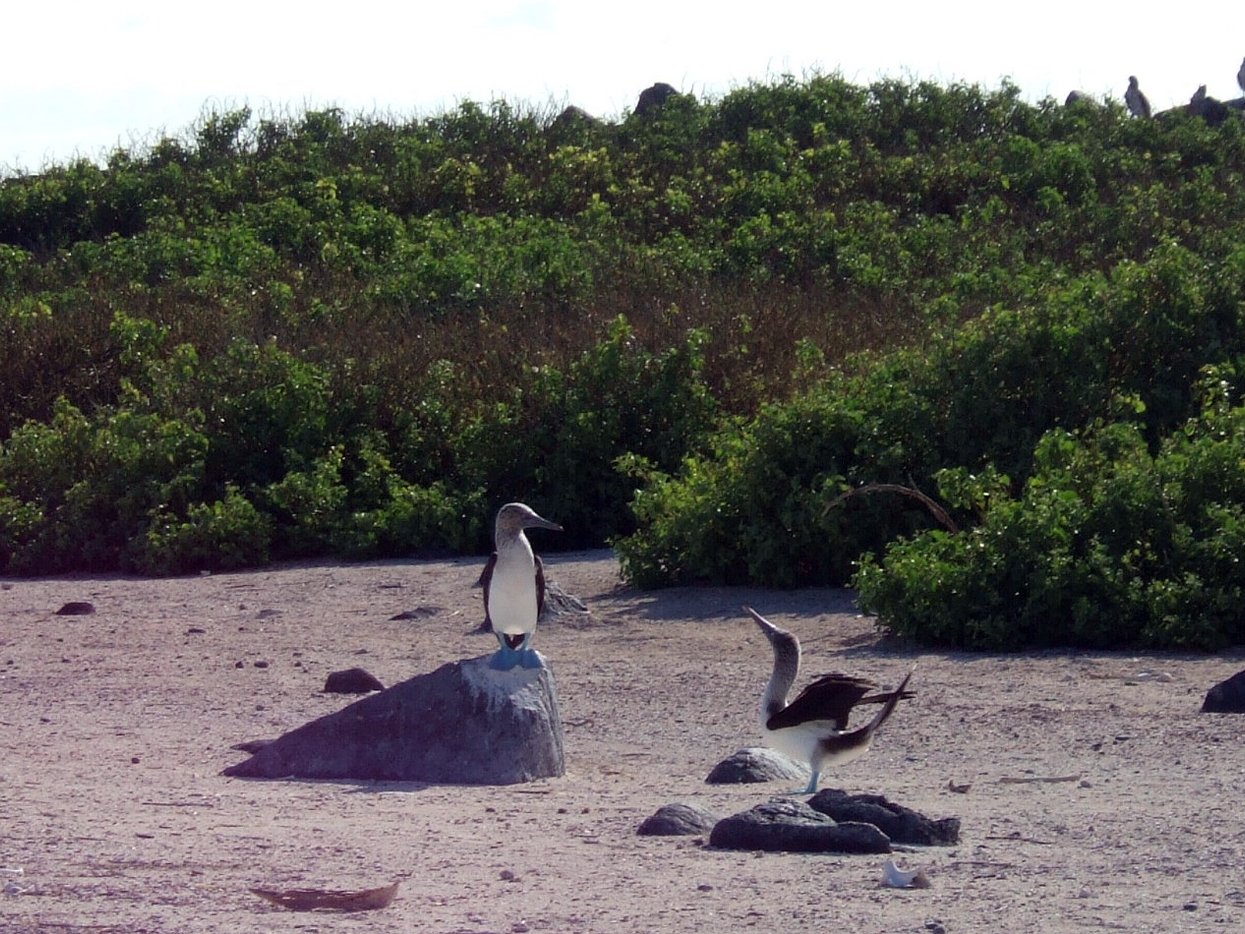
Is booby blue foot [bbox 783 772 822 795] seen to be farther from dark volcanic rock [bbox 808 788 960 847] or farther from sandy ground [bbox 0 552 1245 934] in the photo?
dark volcanic rock [bbox 808 788 960 847]

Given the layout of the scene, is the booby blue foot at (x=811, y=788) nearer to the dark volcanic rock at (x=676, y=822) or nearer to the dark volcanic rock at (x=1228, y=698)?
the dark volcanic rock at (x=676, y=822)

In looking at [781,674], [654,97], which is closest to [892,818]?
[781,674]

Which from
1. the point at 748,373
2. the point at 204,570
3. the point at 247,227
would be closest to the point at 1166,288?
the point at 748,373

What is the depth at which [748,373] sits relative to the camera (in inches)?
591

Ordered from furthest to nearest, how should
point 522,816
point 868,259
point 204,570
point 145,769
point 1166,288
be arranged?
point 868,259 → point 204,570 → point 1166,288 → point 145,769 → point 522,816

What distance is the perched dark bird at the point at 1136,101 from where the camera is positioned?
2880 cm

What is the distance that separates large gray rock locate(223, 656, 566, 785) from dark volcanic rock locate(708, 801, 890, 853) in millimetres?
1474

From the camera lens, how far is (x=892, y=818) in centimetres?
534

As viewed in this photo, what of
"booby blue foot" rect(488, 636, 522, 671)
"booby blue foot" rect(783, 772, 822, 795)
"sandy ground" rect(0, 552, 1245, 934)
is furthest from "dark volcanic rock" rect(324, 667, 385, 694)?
"booby blue foot" rect(783, 772, 822, 795)

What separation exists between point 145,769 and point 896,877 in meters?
3.47

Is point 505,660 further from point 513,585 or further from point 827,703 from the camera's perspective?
point 827,703

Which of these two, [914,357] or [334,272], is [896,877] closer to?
[914,357]

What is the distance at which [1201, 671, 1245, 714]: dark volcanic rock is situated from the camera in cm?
738

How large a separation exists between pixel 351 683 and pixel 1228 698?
13.8ft
